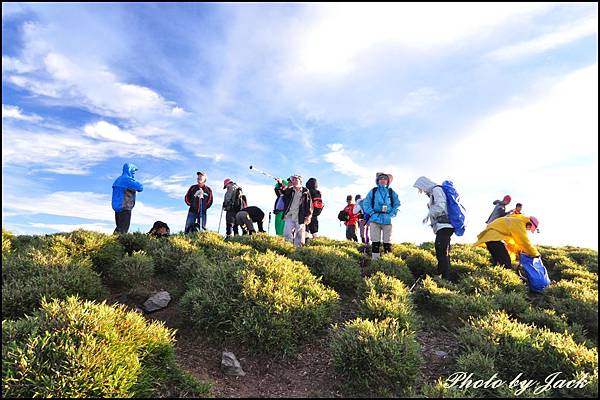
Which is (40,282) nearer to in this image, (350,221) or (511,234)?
(511,234)

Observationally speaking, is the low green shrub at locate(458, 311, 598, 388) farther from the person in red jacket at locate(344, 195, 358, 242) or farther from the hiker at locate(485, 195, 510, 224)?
the hiker at locate(485, 195, 510, 224)

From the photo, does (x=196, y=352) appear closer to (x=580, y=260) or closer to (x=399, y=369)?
(x=399, y=369)

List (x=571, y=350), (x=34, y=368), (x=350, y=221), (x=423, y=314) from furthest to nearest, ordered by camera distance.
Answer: (x=350, y=221) → (x=423, y=314) → (x=571, y=350) → (x=34, y=368)

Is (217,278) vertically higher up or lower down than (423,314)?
higher up

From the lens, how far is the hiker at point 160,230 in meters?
11.0

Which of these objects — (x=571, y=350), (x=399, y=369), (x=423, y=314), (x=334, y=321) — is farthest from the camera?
(x=423, y=314)

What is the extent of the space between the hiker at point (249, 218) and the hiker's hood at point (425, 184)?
19.8 ft

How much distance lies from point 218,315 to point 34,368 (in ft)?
7.89

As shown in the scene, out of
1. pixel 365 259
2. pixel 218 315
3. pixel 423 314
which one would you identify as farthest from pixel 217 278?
pixel 365 259

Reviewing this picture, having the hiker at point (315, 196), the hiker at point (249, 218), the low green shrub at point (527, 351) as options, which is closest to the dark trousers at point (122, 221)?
the hiker at point (249, 218)

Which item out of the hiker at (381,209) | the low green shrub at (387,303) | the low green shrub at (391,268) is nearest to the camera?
the low green shrub at (387,303)

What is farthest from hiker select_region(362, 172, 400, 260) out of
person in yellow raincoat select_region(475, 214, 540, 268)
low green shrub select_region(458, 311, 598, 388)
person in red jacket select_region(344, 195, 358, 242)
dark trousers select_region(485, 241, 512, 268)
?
person in red jacket select_region(344, 195, 358, 242)

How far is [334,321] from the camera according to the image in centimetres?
621

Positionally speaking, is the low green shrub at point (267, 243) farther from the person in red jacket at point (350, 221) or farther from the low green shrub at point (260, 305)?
the person in red jacket at point (350, 221)
